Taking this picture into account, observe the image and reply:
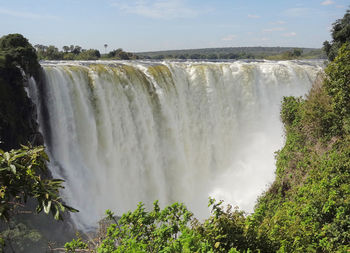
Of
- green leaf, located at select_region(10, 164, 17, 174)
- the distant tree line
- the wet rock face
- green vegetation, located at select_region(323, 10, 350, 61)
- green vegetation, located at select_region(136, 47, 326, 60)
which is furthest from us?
green vegetation, located at select_region(136, 47, 326, 60)

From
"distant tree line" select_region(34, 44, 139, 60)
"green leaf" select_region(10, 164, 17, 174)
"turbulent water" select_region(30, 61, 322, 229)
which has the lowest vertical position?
"turbulent water" select_region(30, 61, 322, 229)

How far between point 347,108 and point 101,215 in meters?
11.2

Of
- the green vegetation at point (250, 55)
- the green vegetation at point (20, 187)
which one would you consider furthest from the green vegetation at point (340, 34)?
the green vegetation at point (20, 187)

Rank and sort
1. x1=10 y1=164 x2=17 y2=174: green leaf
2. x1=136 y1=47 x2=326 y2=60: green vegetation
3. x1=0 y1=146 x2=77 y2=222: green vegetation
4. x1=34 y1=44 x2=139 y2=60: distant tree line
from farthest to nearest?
x1=136 y1=47 x2=326 y2=60: green vegetation < x1=34 y1=44 x2=139 y2=60: distant tree line < x1=0 y1=146 x2=77 y2=222: green vegetation < x1=10 y1=164 x2=17 y2=174: green leaf

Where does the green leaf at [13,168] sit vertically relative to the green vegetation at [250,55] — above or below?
below

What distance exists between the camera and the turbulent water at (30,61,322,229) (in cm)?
1510

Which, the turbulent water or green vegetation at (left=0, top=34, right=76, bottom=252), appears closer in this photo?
green vegetation at (left=0, top=34, right=76, bottom=252)

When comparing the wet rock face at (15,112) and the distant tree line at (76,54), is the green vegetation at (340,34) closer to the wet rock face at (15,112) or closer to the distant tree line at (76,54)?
the wet rock face at (15,112)

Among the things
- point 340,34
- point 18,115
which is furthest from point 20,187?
point 340,34

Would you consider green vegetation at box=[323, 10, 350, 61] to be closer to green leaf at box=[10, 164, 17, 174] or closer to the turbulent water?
the turbulent water

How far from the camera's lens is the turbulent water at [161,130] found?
1510 cm

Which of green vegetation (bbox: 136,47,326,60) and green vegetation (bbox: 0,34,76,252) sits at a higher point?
green vegetation (bbox: 136,47,326,60)

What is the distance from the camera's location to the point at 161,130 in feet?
60.2

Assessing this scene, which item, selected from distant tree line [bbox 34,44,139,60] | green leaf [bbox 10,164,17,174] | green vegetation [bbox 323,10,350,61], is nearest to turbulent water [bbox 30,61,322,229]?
green vegetation [bbox 323,10,350,61]
